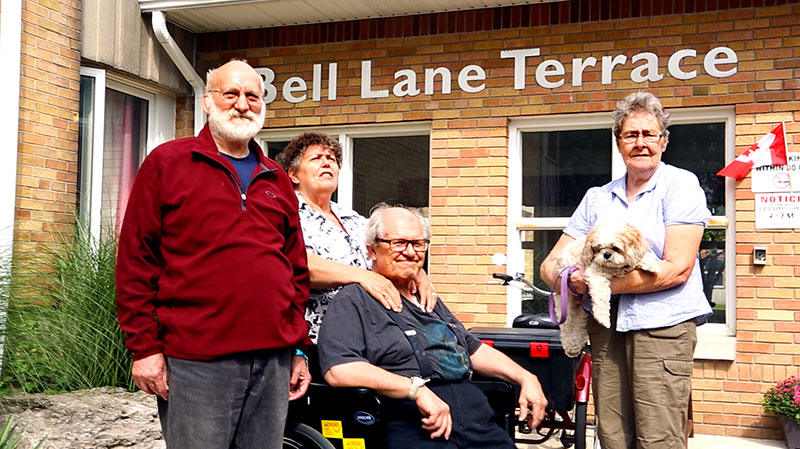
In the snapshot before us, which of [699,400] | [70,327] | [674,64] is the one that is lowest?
[699,400]

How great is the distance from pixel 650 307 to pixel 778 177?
308cm

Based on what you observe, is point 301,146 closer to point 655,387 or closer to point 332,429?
point 332,429

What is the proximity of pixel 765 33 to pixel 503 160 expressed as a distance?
2002 mm

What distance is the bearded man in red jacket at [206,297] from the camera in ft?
8.02

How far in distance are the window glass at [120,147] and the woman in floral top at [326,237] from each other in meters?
3.15

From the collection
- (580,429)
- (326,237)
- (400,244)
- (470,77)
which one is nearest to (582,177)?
(470,77)

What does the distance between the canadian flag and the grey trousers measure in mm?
4174

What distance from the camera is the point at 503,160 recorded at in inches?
246

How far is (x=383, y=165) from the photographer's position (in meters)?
6.80

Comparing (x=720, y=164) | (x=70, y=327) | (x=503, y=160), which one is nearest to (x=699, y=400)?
(x=720, y=164)

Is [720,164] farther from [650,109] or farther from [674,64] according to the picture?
[650,109]

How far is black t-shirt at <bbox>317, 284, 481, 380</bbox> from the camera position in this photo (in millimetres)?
2943

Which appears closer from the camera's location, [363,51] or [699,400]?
[699,400]

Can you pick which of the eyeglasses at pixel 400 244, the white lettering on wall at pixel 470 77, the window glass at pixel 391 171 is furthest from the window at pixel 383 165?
the eyeglasses at pixel 400 244
